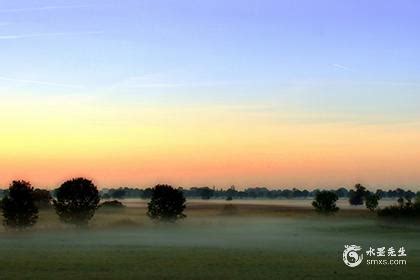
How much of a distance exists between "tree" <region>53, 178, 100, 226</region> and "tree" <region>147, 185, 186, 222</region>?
1014 cm

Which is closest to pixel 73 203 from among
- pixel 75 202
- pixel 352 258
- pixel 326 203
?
pixel 75 202

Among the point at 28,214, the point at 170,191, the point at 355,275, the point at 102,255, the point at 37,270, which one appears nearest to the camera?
the point at 355,275

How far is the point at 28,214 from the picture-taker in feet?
264

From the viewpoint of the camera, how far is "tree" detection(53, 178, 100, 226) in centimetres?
8475

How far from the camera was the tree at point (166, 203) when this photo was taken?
301 feet

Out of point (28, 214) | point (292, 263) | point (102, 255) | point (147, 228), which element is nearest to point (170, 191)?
point (147, 228)

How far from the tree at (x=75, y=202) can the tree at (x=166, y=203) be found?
1014 centimetres

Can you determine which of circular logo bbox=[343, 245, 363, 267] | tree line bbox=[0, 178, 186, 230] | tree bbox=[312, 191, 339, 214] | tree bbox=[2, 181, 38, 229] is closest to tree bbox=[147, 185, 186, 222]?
tree line bbox=[0, 178, 186, 230]

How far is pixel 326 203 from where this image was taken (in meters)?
137

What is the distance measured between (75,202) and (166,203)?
14054mm

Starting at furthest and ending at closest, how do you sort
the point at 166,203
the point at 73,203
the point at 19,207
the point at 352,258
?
1. the point at 166,203
2. the point at 73,203
3. the point at 19,207
4. the point at 352,258

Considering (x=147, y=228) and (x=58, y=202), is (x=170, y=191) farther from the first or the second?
(x=58, y=202)

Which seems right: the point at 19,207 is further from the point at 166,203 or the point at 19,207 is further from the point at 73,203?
the point at 166,203

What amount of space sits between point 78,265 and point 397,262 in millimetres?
18888
